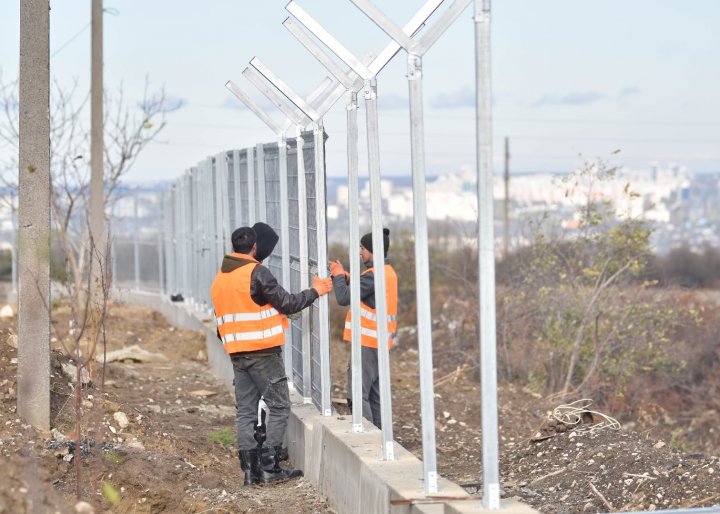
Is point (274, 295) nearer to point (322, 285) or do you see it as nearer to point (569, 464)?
point (322, 285)

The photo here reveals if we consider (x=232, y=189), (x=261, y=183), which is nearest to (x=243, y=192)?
(x=232, y=189)

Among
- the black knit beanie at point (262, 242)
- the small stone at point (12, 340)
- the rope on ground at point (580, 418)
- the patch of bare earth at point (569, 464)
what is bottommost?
the patch of bare earth at point (569, 464)

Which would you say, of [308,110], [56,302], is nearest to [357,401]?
[308,110]

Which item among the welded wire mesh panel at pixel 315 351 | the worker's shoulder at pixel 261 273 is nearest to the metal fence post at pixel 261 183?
the welded wire mesh panel at pixel 315 351

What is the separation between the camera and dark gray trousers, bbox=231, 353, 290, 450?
9.09m

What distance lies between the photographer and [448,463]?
10773mm

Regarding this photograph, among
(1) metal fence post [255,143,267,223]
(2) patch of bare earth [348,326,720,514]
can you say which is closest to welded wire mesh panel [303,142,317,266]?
(2) patch of bare earth [348,326,720,514]

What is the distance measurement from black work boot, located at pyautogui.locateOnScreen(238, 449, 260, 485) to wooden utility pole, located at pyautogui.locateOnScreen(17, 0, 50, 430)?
149 cm

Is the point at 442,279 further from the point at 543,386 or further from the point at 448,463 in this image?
the point at 448,463

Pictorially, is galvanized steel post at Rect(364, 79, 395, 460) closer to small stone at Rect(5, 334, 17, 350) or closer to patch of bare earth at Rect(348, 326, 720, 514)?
patch of bare earth at Rect(348, 326, 720, 514)

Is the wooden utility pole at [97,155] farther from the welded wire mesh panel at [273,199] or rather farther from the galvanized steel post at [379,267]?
the galvanized steel post at [379,267]

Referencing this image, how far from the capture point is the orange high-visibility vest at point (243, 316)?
8875 millimetres

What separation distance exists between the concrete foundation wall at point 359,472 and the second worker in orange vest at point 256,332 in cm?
29

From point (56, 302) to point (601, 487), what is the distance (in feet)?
56.9
